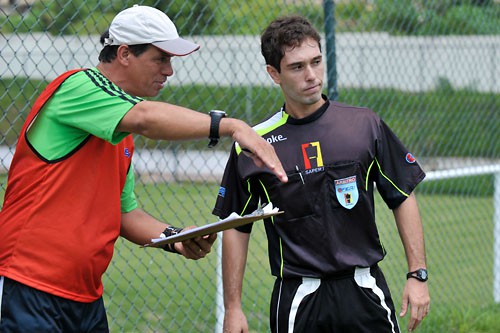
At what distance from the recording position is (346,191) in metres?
3.98

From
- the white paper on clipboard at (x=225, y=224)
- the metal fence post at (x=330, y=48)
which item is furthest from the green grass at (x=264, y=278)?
the white paper on clipboard at (x=225, y=224)

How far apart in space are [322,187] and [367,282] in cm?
49

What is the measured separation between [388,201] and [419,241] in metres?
0.24

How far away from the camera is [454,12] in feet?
25.6

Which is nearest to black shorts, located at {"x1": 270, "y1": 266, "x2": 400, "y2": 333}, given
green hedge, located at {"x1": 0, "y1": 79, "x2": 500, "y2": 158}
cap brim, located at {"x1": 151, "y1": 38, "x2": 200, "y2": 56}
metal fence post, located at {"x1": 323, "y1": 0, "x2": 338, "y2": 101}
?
cap brim, located at {"x1": 151, "y1": 38, "x2": 200, "y2": 56}

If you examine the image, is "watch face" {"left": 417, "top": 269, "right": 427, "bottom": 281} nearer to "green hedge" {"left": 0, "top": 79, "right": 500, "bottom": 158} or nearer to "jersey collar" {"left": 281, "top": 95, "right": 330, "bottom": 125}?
"jersey collar" {"left": 281, "top": 95, "right": 330, "bottom": 125}

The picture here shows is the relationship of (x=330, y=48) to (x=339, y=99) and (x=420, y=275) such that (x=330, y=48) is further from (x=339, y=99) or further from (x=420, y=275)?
(x=420, y=275)

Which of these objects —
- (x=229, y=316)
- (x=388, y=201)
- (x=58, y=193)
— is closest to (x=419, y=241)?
(x=388, y=201)

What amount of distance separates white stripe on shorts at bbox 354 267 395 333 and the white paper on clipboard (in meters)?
0.78

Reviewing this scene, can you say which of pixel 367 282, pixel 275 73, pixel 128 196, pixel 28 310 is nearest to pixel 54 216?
pixel 28 310

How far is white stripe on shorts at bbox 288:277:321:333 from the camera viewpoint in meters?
3.98

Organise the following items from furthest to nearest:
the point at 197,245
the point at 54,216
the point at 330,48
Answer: the point at 330,48 < the point at 197,245 < the point at 54,216

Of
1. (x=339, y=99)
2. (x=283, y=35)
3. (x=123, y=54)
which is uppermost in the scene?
(x=123, y=54)

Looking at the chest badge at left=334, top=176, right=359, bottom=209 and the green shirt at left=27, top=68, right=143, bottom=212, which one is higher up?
the green shirt at left=27, top=68, right=143, bottom=212
